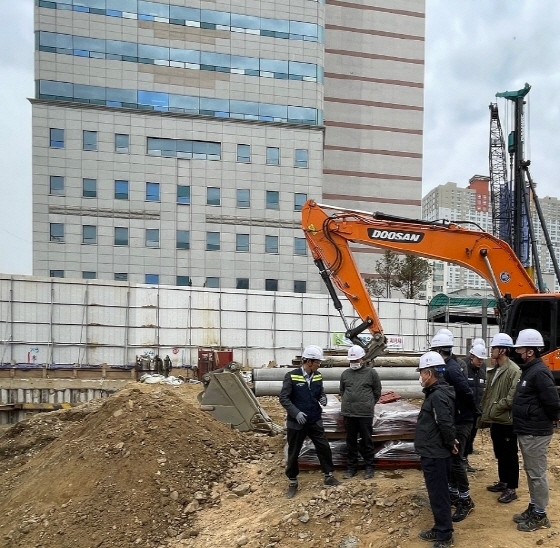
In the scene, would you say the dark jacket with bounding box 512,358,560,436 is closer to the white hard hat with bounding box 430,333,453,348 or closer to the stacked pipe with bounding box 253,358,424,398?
the white hard hat with bounding box 430,333,453,348

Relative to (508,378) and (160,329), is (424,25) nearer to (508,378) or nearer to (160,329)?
(160,329)

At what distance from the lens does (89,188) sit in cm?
3017

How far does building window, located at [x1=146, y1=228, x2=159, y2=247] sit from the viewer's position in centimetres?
3077

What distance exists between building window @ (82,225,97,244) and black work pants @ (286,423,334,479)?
2622 centimetres

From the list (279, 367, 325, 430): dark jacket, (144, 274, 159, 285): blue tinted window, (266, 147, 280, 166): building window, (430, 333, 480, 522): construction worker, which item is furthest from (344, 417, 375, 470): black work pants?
(266, 147, 280, 166): building window

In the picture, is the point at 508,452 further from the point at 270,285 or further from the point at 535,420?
the point at 270,285

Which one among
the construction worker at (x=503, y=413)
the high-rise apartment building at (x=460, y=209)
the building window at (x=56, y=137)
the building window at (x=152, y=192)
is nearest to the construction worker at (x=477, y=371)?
the construction worker at (x=503, y=413)

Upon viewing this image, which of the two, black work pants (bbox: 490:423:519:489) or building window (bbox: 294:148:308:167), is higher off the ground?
building window (bbox: 294:148:308:167)

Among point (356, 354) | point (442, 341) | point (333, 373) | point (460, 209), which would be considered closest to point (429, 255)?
point (333, 373)

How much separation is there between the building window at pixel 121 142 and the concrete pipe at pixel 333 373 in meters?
23.2

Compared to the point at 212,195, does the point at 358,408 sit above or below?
below

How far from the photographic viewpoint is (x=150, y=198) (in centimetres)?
3092

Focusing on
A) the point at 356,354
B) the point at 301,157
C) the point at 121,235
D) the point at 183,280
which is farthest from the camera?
the point at 301,157

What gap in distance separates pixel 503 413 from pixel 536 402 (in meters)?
0.79
